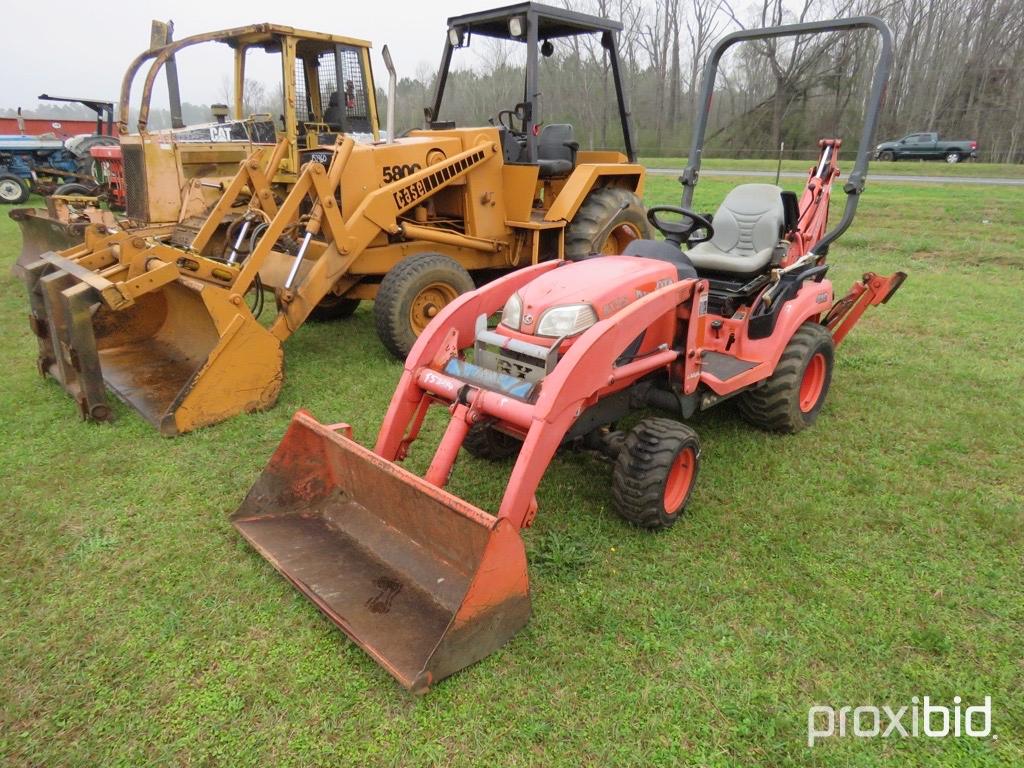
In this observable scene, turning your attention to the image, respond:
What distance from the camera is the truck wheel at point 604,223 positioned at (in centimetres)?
661

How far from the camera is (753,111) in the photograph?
34781 mm

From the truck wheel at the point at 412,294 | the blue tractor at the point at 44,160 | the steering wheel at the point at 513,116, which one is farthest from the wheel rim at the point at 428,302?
the blue tractor at the point at 44,160

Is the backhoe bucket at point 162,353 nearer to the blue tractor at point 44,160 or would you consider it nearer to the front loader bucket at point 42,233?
the front loader bucket at point 42,233

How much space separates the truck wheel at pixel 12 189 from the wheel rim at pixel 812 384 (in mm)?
19413

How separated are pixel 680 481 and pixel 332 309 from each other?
15.2 ft

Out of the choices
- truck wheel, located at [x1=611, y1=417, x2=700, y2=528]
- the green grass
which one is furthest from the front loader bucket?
the green grass

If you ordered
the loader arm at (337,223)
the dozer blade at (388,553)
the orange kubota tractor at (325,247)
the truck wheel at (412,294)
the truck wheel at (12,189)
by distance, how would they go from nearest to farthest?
1. the dozer blade at (388,553)
2. the orange kubota tractor at (325,247)
3. the loader arm at (337,223)
4. the truck wheel at (412,294)
5. the truck wheel at (12,189)

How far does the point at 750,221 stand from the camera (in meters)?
4.59

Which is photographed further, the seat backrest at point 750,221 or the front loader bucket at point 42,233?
the front loader bucket at point 42,233

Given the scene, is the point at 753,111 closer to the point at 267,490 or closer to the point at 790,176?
the point at 790,176

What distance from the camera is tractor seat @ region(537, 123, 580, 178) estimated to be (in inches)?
273

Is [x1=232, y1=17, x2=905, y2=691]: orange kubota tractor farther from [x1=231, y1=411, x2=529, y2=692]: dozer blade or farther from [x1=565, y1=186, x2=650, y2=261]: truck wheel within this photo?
[x1=565, y1=186, x2=650, y2=261]: truck wheel

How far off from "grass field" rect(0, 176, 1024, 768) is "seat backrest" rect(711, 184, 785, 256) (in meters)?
1.21

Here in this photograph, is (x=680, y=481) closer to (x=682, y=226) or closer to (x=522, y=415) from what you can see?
(x=522, y=415)
